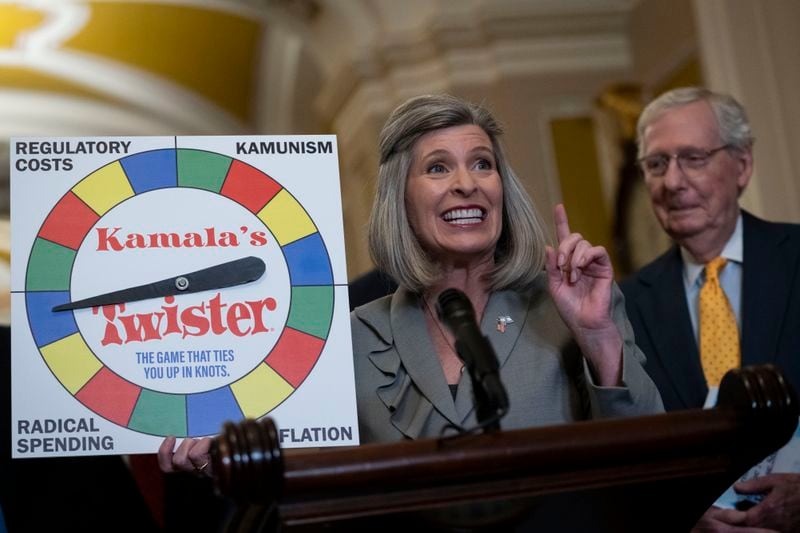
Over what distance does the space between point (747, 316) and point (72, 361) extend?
1.67 meters

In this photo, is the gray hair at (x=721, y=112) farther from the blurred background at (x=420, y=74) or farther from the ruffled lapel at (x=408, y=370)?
the ruffled lapel at (x=408, y=370)

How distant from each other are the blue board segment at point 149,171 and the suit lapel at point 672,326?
136cm

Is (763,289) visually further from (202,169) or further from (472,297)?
(202,169)

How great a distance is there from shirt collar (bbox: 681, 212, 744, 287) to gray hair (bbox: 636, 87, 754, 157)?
0.23 metres

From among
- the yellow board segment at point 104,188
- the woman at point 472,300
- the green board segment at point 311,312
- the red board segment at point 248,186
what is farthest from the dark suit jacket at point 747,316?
the yellow board segment at point 104,188

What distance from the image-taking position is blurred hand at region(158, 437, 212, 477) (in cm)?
211

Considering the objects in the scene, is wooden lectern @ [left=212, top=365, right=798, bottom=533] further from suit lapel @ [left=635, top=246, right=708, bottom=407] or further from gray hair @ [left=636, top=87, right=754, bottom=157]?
gray hair @ [left=636, top=87, right=754, bottom=157]

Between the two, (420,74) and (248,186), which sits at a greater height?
(420,74)

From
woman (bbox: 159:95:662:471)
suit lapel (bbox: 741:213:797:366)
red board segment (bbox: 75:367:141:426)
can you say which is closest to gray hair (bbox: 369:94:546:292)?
woman (bbox: 159:95:662:471)

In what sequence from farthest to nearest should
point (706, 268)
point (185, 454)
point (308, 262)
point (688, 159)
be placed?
1. point (688, 159)
2. point (706, 268)
3. point (308, 262)
4. point (185, 454)

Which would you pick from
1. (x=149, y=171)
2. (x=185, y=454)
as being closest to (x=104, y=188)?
(x=149, y=171)

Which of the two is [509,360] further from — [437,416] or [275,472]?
[275,472]

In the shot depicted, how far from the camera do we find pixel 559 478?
161 cm

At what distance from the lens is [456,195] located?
2299mm
